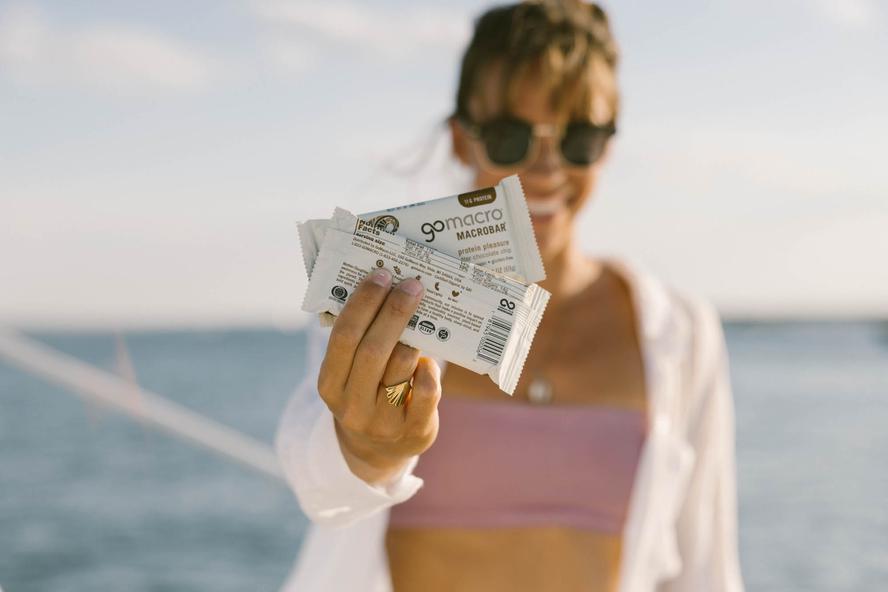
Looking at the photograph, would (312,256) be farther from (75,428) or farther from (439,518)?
(75,428)

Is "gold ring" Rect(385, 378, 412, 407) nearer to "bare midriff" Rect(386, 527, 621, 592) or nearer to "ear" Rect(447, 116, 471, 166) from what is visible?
"bare midriff" Rect(386, 527, 621, 592)

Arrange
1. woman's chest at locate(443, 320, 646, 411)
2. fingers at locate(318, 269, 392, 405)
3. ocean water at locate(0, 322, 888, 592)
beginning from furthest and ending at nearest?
ocean water at locate(0, 322, 888, 592) < woman's chest at locate(443, 320, 646, 411) < fingers at locate(318, 269, 392, 405)

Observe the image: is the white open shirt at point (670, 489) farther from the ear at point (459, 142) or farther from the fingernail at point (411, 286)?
the fingernail at point (411, 286)

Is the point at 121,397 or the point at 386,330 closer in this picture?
the point at 386,330

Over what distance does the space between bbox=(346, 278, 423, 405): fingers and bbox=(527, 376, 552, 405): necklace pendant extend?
44.8 inches

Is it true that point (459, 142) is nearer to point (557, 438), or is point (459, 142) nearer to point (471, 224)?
point (557, 438)

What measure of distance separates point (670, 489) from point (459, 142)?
96cm

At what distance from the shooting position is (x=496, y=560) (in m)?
2.05

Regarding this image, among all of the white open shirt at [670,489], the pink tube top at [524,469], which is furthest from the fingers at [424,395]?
the pink tube top at [524,469]

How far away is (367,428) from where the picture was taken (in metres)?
1.15

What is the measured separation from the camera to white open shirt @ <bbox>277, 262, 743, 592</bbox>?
1993mm

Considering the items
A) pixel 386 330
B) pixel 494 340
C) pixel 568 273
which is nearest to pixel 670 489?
pixel 568 273

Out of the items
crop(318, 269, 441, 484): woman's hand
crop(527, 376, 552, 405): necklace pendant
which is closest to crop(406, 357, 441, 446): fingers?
crop(318, 269, 441, 484): woman's hand

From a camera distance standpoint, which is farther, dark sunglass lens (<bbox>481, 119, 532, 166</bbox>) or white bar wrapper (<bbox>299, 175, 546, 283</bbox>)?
dark sunglass lens (<bbox>481, 119, 532, 166</bbox>)
